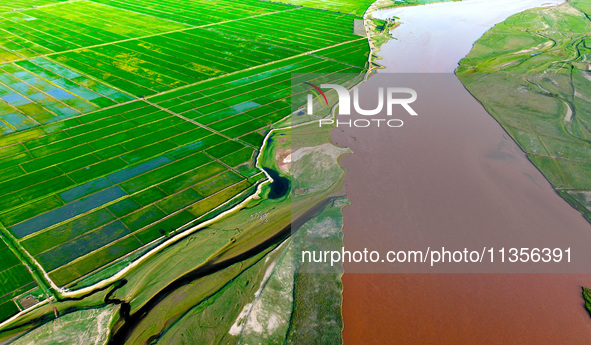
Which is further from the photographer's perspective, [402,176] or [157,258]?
[402,176]

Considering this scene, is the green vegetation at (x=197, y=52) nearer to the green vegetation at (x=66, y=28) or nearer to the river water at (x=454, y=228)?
the green vegetation at (x=66, y=28)

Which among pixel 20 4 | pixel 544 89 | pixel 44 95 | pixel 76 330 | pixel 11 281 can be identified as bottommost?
pixel 544 89

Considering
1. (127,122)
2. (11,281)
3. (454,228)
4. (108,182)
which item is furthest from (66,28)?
(454,228)

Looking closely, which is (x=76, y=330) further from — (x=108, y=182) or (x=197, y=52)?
(x=197, y=52)

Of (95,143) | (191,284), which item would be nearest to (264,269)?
(191,284)

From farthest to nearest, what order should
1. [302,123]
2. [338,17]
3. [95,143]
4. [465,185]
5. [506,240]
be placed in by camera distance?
1. [338,17]
2. [302,123]
3. [95,143]
4. [465,185]
5. [506,240]

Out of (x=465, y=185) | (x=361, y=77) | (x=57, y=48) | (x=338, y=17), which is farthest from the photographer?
(x=338, y=17)

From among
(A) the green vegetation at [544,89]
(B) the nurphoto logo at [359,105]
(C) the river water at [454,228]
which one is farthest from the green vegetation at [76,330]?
(A) the green vegetation at [544,89]

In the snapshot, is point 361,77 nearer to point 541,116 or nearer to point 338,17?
point 541,116
